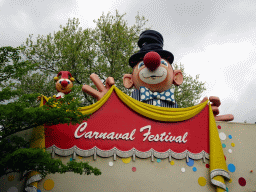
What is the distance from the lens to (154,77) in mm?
6730

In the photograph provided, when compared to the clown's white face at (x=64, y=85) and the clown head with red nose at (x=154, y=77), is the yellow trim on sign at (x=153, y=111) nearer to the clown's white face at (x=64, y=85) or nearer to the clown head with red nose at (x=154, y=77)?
the clown head with red nose at (x=154, y=77)

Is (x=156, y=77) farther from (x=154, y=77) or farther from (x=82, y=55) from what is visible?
(x=82, y=55)

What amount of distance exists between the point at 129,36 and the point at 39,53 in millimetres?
4584

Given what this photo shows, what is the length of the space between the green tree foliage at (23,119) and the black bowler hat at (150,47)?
9.70 ft

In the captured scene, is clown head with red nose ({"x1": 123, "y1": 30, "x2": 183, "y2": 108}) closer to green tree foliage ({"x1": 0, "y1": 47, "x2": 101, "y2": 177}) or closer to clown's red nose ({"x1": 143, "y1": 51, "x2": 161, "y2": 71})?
clown's red nose ({"x1": 143, "y1": 51, "x2": 161, "y2": 71})

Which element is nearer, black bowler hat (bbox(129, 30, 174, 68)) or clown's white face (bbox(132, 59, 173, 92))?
clown's white face (bbox(132, 59, 173, 92))

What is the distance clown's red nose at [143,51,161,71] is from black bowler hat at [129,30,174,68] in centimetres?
72

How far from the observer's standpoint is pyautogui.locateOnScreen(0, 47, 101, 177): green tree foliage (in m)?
3.97

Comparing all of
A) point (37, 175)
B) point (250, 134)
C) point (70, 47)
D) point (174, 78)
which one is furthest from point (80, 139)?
point (70, 47)

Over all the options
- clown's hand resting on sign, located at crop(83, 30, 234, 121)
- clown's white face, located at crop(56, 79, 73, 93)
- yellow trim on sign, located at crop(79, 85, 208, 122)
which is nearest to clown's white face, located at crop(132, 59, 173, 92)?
clown's hand resting on sign, located at crop(83, 30, 234, 121)

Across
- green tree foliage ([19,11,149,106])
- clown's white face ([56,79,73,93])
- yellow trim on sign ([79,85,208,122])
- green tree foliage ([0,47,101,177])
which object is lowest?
green tree foliage ([0,47,101,177])

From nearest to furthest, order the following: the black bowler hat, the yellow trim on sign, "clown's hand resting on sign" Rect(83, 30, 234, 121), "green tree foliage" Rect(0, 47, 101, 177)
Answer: "green tree foliage" Rect(0, 47, 101, 177), the yellow trim on sign, "clown's hand resting on sign" Rect(83, 30, 234, 121), the black bowler hat

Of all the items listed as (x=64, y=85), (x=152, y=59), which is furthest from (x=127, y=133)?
(x=64, y=85)

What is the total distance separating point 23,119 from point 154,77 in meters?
3.59
